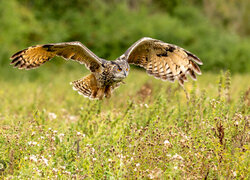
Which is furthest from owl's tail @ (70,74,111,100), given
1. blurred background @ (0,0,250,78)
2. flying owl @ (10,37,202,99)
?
blurred background @ (0,0,250,78)

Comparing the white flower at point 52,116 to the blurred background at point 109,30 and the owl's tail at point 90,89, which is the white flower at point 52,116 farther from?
the blurred background at point 109,30

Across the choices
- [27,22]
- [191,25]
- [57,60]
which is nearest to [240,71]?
[191,25]

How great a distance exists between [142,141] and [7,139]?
4.39ft

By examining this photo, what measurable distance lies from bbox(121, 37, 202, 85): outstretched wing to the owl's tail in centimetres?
71

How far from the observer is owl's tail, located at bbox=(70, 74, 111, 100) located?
21.2 feet

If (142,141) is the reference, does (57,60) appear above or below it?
below

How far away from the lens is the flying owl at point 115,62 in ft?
19.6

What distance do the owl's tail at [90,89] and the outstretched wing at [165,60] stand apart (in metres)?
0.71

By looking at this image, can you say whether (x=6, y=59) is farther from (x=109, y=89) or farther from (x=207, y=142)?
(x=207, y=142)

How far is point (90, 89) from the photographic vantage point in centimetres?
655

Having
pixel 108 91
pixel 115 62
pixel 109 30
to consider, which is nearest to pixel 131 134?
pixel 115 62

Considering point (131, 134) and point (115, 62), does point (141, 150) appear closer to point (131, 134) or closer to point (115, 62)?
point (131, 134)

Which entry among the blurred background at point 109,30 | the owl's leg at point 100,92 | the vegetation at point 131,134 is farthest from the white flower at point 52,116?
the blurred background at point 109,30

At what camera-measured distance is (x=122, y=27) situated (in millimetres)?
23766
